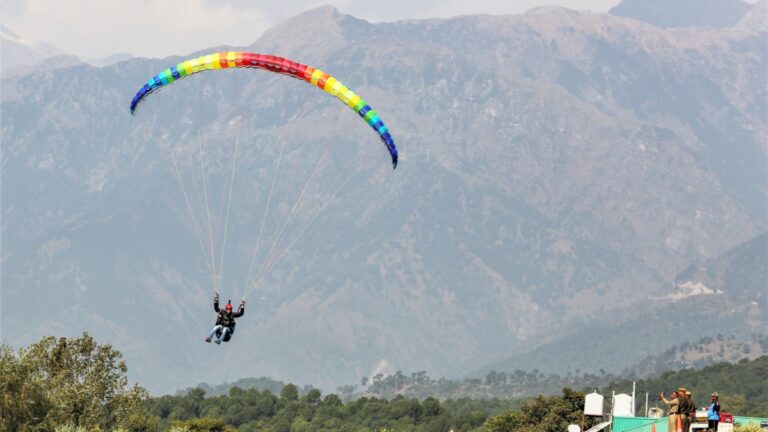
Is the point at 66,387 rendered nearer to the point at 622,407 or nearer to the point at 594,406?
the point at 622,407

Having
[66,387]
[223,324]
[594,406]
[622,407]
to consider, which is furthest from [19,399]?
[622,407]

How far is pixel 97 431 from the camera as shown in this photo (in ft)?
269

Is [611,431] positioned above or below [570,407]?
below

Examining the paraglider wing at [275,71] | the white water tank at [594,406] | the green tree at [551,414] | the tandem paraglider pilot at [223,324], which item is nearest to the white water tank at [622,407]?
the white water tank at [594,406]

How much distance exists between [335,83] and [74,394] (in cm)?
2794

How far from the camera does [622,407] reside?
67938 millimetres

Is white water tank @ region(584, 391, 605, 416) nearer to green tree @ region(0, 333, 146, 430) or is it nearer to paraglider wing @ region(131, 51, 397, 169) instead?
paraglider wing @ region(131, 51, 397, 169)

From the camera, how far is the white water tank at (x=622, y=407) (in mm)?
67625

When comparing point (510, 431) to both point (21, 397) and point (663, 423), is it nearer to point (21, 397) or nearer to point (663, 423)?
point (21, 397)

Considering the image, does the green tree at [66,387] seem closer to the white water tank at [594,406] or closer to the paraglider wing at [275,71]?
the paraglider wing at [275,71]

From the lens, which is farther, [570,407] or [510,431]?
[510,431]

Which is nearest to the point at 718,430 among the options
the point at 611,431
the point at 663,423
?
the point at 663,423

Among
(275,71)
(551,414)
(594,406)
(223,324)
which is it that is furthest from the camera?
(551,414)

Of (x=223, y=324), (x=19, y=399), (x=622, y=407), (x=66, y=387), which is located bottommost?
(x=622, y=407)
